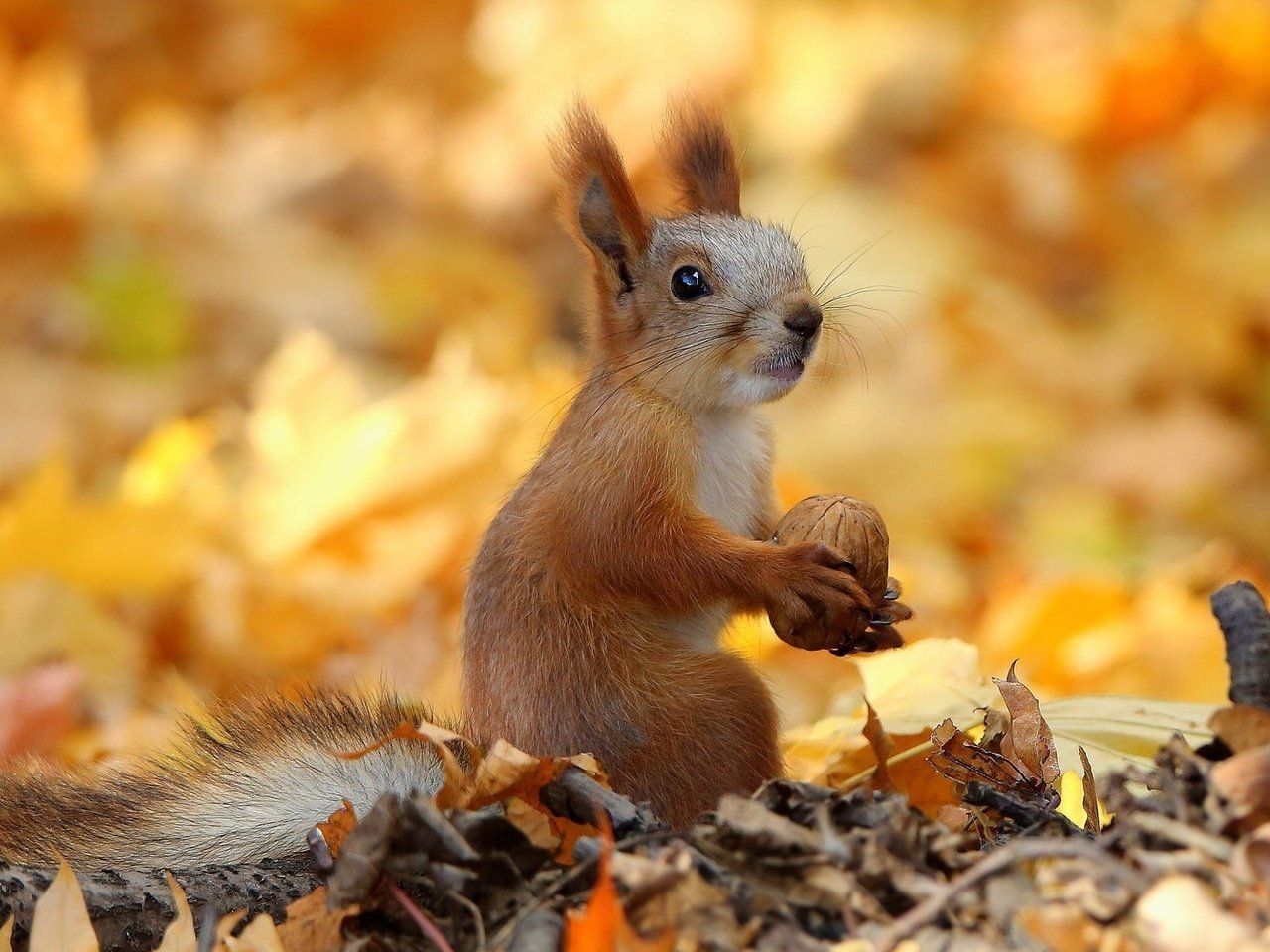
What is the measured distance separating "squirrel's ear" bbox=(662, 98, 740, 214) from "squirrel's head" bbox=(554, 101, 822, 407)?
19mm

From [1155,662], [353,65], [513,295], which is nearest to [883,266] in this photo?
[513,295]

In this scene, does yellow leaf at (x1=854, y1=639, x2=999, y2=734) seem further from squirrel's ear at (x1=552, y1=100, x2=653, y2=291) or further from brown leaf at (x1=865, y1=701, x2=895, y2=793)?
squirrel's ear at (x1=552, y1=100, x2=653, y2=291)

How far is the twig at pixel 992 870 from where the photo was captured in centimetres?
115

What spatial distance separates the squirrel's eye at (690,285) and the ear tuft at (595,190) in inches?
2.5

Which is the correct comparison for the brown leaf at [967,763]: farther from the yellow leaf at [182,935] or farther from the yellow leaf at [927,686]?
the yellow leaf at [182,935]

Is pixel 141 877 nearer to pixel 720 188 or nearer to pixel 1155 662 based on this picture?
pixel 720 188

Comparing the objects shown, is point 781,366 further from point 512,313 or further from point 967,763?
point 512,313

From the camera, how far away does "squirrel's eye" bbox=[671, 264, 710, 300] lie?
1.89 m

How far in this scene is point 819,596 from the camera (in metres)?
1.61

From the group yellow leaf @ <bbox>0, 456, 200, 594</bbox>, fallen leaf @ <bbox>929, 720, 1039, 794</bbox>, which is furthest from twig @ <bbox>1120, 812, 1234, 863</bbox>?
yellow leaf @ <bbox>0, 456, 200, 594</bbox>

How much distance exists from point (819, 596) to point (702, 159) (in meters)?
0.67

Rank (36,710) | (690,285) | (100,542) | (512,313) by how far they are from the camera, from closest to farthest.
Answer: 1. (690,285)
2. (36,710)
3. (100,542)
4. (512,313)

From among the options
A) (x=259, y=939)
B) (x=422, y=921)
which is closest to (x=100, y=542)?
(x=259, y=939)

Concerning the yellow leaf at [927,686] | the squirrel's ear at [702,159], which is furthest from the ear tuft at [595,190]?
the yellow leaf at [927,686]
